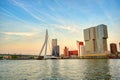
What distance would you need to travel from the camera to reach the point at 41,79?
126 ft

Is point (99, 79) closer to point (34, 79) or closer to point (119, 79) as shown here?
point (119, 79)

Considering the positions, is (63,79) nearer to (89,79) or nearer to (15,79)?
(89,79)

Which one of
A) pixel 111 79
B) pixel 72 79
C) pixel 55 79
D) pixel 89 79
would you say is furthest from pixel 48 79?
pixel 111 79

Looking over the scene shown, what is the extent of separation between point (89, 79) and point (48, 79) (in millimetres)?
8723

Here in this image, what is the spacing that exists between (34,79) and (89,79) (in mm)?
11744

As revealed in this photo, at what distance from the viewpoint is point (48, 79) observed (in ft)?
126

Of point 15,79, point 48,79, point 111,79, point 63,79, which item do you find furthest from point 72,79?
point 15,79

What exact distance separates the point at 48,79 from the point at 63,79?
3232 millimetres

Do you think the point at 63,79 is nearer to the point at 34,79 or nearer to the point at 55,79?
the point at 55,79

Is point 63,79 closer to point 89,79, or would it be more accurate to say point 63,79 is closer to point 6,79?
point 89,79

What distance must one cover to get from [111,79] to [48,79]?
524 inches

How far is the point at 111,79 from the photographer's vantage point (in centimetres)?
3744

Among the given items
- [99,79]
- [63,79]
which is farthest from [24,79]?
[99,79]

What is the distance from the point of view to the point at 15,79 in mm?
39000
